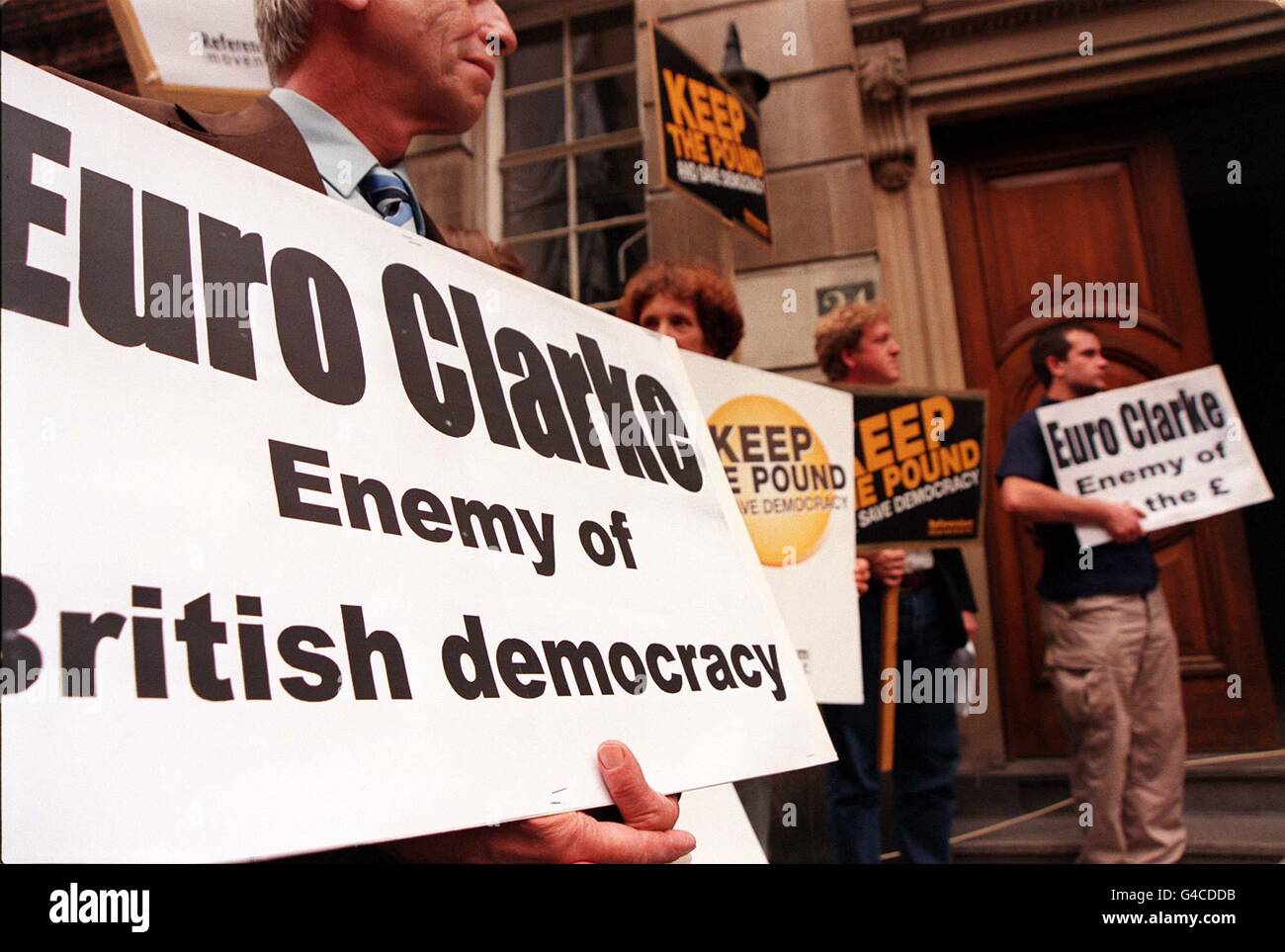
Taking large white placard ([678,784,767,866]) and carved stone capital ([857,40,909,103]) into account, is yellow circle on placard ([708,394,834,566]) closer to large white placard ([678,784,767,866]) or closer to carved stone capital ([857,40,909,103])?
large white placard ([678,784,767,866])

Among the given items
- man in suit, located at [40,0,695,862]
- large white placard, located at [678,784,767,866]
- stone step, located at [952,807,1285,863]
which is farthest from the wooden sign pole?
man in suit, located at [40,0,695,862]

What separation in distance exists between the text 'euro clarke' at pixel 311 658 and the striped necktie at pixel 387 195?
0.51 meters

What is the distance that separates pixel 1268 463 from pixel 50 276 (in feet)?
7.60

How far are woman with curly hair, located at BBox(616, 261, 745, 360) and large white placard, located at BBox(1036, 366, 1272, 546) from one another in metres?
0.84

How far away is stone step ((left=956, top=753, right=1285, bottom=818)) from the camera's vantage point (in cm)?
193

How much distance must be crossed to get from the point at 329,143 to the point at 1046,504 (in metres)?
1.73

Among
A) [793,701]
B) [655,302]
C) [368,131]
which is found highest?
[655,302]

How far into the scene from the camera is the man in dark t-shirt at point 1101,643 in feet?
6.93

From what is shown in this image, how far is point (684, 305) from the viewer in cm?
191

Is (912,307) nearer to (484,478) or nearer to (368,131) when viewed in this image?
(368,131)

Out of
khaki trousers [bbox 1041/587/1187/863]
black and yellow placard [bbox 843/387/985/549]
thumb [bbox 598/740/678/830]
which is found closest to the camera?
thumb [bbox 598/740/678/830]
